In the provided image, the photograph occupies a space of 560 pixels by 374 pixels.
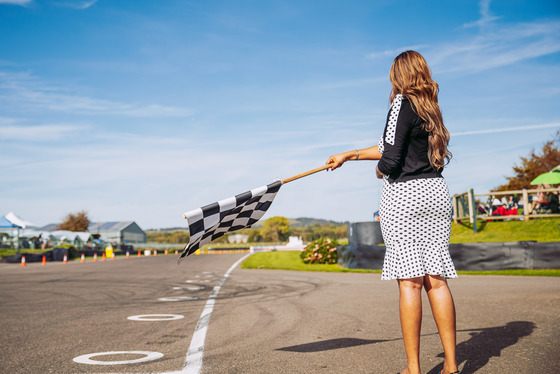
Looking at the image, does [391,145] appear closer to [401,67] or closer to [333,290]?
[401,67]

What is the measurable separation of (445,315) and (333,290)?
21.2ft

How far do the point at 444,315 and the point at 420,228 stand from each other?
0.53m

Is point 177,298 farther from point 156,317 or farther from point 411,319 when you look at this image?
point 411,319

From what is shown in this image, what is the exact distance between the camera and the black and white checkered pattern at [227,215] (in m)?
3.39

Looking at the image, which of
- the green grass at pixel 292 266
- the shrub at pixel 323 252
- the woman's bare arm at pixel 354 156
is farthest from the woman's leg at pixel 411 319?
the shrub at pixel 323 252

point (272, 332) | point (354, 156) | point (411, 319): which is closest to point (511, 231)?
point (272, 332)

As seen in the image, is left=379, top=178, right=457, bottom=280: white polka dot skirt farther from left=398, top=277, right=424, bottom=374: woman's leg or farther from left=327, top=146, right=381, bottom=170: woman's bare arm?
left=327, top=146, right=381, bottom=170: woman's bare arm

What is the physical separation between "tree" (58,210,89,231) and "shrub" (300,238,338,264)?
246 ft

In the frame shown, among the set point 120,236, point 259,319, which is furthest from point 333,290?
point 120,236

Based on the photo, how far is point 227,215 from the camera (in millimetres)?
3615

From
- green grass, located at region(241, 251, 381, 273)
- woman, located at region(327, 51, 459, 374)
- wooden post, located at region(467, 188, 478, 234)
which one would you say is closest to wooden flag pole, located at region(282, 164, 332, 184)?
woman, located at region(327, 51, 459, 374)

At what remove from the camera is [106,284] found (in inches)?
434

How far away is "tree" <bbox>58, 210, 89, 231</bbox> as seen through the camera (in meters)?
85.1

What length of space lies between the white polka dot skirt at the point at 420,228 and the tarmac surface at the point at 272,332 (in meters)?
0.79
